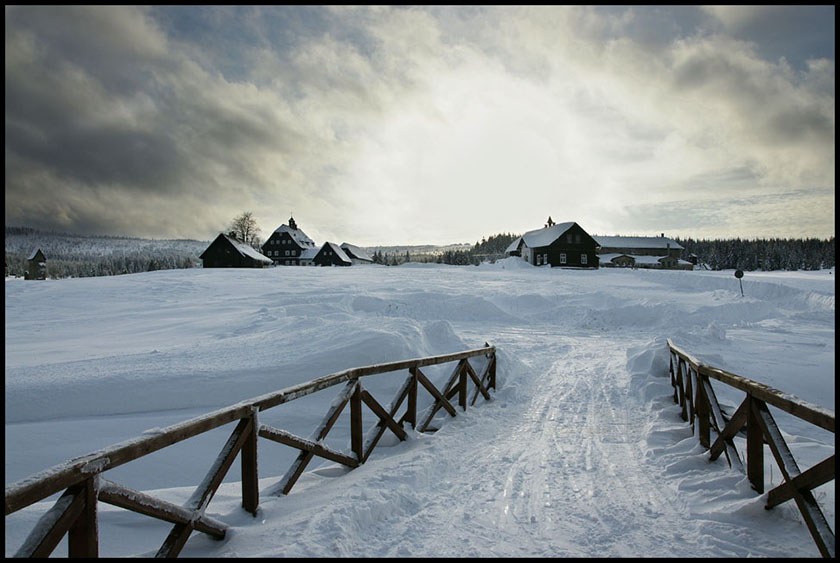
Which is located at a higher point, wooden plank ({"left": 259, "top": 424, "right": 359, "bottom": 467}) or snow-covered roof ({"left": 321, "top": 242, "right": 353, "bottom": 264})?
snow-covered roof ({"left": 321, "top": 242, "right": 353, "bottom": 264})

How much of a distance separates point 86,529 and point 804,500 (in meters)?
5.07

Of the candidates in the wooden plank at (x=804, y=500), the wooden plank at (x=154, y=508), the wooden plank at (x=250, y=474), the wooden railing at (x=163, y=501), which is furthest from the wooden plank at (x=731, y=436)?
the wooden plank at (x=154, y=508)

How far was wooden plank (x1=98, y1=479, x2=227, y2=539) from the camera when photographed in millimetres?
2682

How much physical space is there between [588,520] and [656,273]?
129ft

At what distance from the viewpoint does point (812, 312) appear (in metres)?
19.8

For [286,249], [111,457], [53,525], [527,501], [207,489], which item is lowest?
[527,501]

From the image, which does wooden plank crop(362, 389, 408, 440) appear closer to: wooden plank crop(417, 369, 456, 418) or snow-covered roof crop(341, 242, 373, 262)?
wooden plank crop(417, 369, 456, 418)

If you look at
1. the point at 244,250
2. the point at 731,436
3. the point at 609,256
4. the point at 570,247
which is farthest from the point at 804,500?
the point at 609,256

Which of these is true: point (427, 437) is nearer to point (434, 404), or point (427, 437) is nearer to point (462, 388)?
point (434, 404)

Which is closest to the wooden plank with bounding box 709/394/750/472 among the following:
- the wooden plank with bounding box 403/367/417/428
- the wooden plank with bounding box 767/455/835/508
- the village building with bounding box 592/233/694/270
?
the wooden plank with bounding box 767/455/835/508

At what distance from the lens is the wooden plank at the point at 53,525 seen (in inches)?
87.3

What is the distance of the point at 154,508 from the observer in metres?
2.95

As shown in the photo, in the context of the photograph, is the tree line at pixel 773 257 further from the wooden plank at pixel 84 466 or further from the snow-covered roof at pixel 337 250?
the wooden plank at pixel 84 466

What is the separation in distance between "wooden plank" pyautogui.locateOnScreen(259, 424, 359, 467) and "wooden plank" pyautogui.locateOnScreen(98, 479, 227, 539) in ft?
2.68
